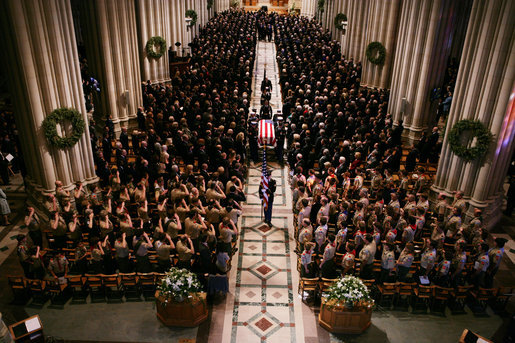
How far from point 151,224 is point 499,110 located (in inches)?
417

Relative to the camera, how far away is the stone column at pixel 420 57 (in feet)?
57.5

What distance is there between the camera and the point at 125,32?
19.0m

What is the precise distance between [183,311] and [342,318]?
3575mm

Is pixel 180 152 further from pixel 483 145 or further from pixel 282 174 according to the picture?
pixel 483 145

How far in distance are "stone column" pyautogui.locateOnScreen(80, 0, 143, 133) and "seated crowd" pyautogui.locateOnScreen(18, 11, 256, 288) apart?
173 centimetres

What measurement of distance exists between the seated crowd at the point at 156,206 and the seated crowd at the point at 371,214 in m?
2.26

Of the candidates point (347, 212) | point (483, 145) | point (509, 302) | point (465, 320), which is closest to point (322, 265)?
point (347, 212)

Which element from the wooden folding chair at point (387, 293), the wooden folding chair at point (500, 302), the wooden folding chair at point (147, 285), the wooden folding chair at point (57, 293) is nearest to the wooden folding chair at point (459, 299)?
the wooden folding chair at point (500, 302)

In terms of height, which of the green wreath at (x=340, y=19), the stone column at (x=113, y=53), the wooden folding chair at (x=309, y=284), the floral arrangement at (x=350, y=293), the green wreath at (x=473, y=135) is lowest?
the wooden folding chair at (x=309, y=284)

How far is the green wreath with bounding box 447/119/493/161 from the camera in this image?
12.6 metres

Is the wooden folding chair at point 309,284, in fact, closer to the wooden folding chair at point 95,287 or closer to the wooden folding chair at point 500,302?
the wooden folding chair at point 500,302

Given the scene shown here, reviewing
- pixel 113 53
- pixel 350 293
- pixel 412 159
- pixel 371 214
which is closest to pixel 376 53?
pixel 412 159

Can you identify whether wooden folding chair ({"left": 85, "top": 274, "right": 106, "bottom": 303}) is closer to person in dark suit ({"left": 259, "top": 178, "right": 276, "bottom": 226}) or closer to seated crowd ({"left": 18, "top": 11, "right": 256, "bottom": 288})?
seated crowd ({"left": 18, "top": 11, "right": 256, "bottom": 288})

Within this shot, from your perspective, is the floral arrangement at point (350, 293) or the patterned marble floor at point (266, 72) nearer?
the floral arrangement at point (350, 293)
